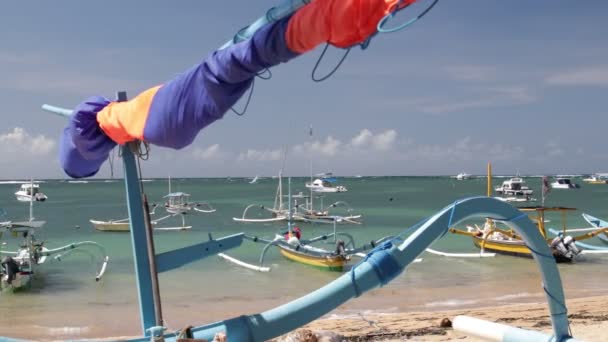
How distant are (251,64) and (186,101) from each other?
87cm

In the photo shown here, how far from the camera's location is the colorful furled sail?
352cm

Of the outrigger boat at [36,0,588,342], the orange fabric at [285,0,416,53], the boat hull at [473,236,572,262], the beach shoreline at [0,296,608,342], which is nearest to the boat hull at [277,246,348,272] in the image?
the beach shoreline at [0,296,608,342]

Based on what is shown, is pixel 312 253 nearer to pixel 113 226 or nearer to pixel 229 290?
pixel 229 290

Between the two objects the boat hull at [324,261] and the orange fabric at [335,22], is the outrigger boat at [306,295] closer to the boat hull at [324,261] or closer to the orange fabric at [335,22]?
the orange fabric at [335,22]

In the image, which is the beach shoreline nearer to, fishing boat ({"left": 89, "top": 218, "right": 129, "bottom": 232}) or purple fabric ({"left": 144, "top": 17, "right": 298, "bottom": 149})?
purple fabric ({"left": 144, "top": 17, "right": 298, "bottom": 149})

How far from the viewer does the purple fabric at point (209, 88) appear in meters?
4.04

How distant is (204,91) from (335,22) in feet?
4.67

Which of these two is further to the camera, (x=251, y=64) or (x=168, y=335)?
(x=168, y=335)

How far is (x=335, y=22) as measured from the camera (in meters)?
3.54

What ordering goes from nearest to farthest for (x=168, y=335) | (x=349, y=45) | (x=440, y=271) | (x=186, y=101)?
1. (x=349, y=45)
2. (x=186, y=101)
3. (x=168, y=335)
4. (x=440, y=271)

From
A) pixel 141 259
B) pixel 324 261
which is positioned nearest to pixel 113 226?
pixel 324 261

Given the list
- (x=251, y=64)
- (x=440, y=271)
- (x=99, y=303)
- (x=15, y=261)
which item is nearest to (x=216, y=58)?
(x=251, y=64)

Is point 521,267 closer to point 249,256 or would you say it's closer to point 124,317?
point 249,256

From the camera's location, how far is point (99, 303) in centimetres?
1703
